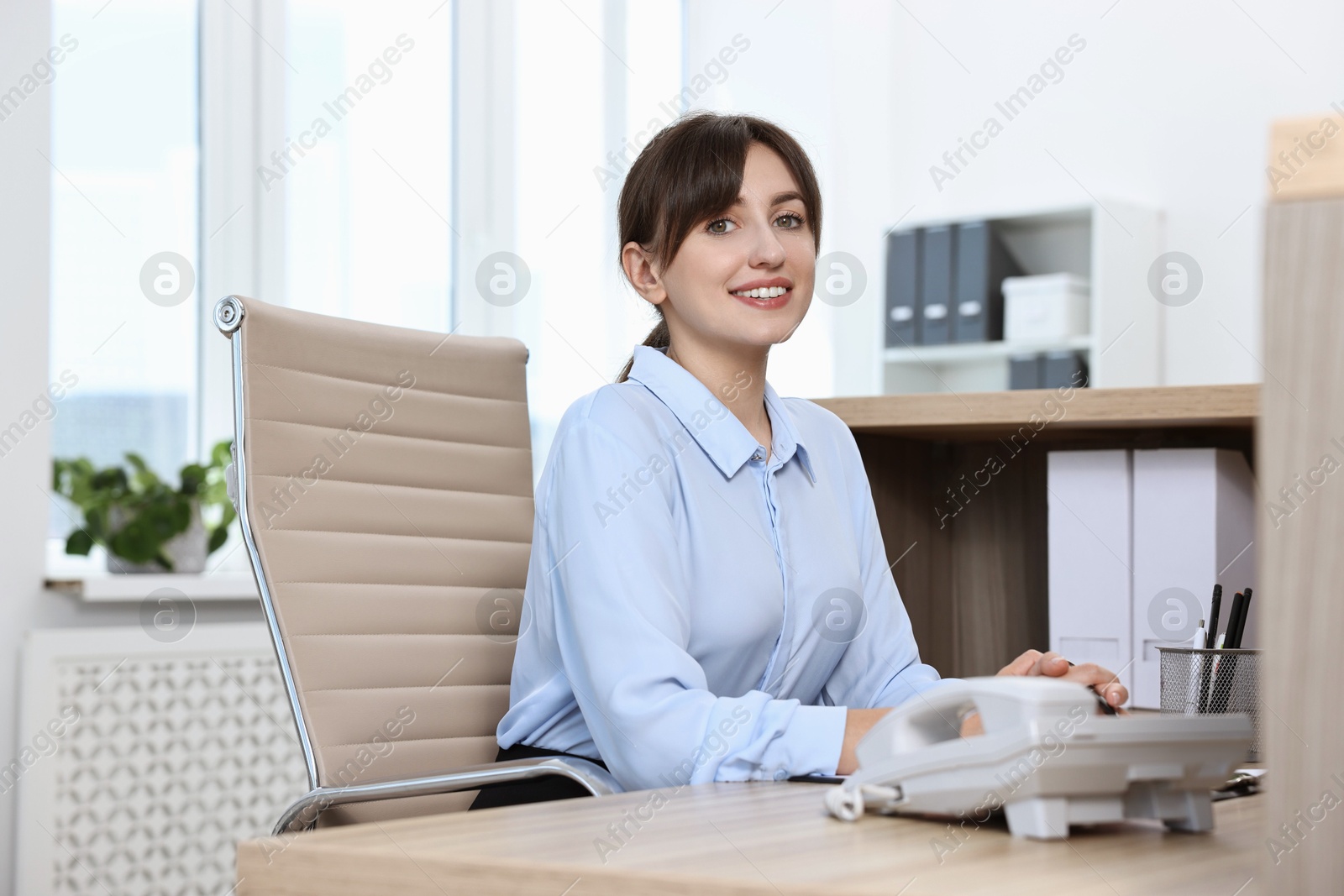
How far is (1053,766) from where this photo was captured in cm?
66

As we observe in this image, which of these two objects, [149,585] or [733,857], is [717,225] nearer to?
[733,857]

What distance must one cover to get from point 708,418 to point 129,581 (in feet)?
5.81

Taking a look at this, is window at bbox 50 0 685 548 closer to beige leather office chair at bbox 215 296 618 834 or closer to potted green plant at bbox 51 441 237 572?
potted green plant at bbox 51 441 237 572

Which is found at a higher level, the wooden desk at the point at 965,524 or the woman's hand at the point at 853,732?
the wooden desk at the point at 965,524

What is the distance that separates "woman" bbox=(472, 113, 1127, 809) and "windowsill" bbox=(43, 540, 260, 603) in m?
1.58

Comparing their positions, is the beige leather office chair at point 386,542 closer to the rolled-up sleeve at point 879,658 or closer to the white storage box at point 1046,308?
the rolled-up sleeve at point 879,658

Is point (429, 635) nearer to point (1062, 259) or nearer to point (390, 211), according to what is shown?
point (390, 211)

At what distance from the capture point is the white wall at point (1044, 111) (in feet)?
12.7

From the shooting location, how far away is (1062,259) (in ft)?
13.9

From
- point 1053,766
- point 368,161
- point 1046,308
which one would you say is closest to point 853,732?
point 1053,766

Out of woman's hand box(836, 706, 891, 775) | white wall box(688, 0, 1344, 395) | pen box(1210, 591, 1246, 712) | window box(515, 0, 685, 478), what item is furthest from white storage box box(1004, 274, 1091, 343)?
woman's hand box(836, 706, 891, 775)

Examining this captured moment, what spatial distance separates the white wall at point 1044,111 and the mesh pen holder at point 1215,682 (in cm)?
266

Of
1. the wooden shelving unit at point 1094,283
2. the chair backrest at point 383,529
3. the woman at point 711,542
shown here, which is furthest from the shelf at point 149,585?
the wooden shelving unit at point 1094,283

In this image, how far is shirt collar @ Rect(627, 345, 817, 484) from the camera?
1.29 metres
